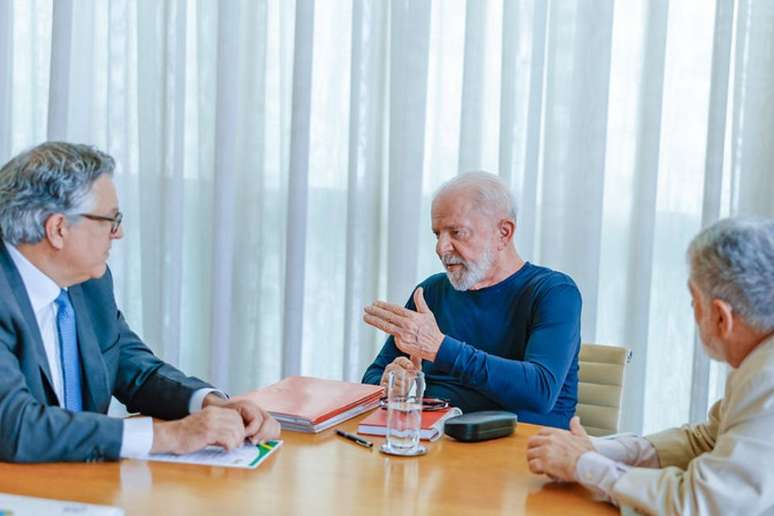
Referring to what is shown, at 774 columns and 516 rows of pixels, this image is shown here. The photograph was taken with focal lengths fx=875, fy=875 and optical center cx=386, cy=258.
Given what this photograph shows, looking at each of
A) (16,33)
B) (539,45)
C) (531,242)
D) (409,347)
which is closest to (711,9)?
(539,45)

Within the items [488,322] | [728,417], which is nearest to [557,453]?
[728,417]

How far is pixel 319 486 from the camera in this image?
4.86 ft

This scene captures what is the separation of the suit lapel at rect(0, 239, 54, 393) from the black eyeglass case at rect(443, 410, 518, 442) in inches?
31.9

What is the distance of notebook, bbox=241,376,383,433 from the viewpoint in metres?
1.83

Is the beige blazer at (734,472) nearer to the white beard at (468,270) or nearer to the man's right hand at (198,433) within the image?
the man's right hand at (198,433)

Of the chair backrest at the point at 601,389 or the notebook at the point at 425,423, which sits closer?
the notebook at the point at 425,423

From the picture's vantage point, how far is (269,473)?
154cm

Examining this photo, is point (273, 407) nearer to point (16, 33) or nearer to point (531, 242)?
point (531, 242)

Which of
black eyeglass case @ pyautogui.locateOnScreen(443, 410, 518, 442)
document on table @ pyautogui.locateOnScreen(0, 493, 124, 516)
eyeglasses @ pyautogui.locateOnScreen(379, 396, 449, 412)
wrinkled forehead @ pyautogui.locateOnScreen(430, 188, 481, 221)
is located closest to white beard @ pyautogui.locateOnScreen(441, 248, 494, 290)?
wrinkled forehead @ pyautogui.locateOnScreen(430, 188, 481, 221)

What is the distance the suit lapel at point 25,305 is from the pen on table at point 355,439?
0.59 metres

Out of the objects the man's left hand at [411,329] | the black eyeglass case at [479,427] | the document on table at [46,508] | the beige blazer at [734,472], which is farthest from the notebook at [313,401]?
the beige blazer at [734,472]

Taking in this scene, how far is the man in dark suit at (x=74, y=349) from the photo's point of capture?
5.03 ft

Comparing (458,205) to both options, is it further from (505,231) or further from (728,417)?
(728,417)

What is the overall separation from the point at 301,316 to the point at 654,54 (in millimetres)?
1577
